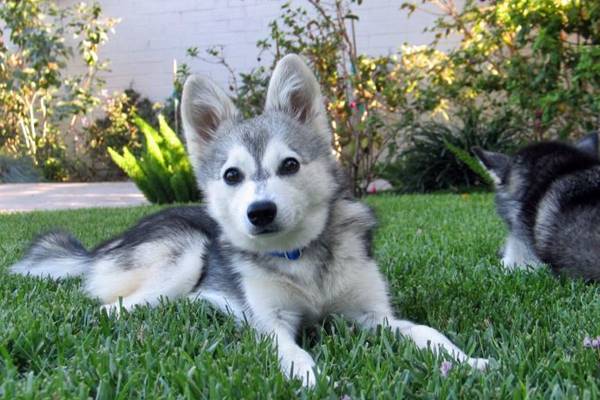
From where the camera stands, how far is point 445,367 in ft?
5.86

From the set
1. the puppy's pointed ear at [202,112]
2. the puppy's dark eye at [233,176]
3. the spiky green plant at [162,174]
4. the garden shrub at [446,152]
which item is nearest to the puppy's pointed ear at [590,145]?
the puppy's pointed ear at [202,112]

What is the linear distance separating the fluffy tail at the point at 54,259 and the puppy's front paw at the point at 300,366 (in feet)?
5.95

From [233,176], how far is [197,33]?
41.2 ft

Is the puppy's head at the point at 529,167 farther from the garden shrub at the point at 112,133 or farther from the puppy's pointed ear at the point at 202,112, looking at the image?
the garden shrub at the point at 112,133

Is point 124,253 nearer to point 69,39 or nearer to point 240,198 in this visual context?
point 240,198

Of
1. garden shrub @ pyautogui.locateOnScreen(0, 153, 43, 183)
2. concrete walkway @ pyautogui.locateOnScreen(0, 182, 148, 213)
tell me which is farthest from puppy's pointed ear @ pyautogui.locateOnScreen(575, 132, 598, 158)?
garden shrub @ pyautogui.locateOnScreen(0, 153, 43, 183)

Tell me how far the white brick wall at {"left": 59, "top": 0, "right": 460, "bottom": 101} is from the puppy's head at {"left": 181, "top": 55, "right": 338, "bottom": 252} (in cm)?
967

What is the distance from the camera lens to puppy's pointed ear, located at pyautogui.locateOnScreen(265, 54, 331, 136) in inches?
109

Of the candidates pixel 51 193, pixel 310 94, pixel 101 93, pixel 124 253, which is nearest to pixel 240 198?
pixel 310 94

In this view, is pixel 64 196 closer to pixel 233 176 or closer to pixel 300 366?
pixel 233 176

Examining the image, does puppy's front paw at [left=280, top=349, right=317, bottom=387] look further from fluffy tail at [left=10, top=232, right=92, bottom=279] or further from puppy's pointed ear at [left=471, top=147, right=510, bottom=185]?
puppy's pointed ear at [left=471, top=147, right=510, bottom=185]

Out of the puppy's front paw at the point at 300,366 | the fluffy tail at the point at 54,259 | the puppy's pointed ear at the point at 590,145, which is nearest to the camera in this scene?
the puppy's front paw at the point at 300,366

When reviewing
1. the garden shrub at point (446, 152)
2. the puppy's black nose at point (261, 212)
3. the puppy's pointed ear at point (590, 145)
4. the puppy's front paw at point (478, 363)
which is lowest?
the garden shrub at point (446, 152)

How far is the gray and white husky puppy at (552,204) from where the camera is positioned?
3.22 m
